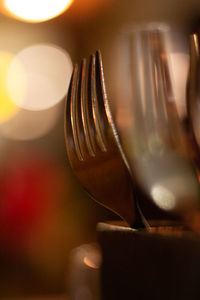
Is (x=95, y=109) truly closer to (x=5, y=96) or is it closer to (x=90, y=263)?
(x=90, y=263)

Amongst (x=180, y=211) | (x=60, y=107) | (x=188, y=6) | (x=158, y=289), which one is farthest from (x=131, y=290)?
(x=60, y=107)

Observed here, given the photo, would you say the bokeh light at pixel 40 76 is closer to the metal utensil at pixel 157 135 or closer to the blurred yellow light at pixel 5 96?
the blurred yellow light at pixel 5 96

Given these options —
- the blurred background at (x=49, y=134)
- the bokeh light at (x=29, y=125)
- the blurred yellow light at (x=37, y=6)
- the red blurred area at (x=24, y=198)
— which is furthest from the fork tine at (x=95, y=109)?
the bokeh light at (x=29, y=125)

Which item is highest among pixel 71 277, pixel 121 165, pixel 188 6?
pixel 188 6

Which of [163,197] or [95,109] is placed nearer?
[95,109]

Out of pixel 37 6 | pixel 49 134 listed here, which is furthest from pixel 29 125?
pixel 37 6

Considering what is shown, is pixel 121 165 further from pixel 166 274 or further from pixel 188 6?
pixel 188 6
